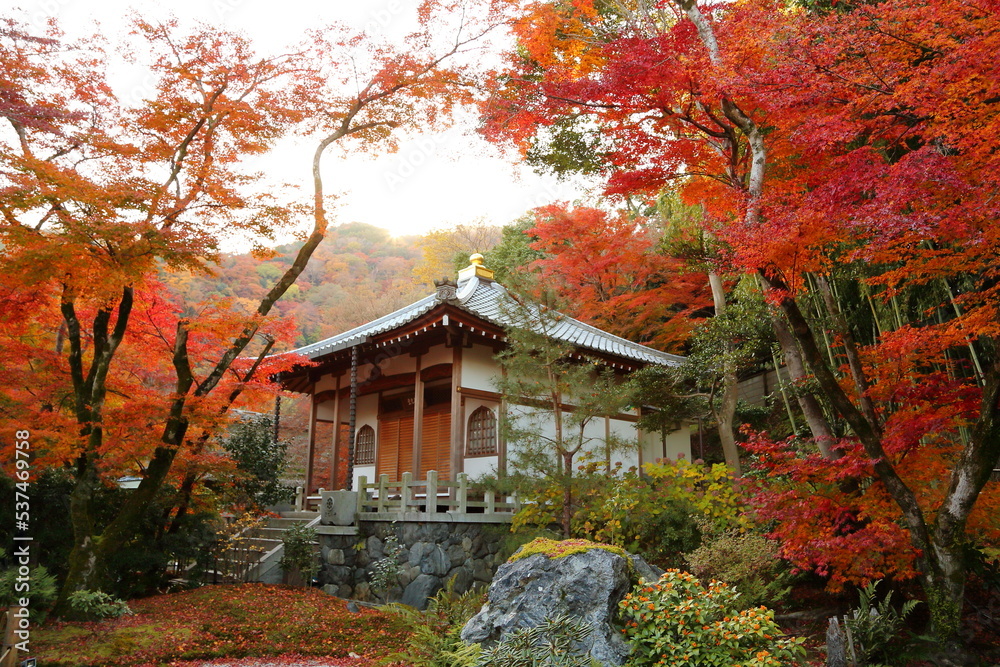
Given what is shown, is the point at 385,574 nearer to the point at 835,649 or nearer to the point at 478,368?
the point at 478,368

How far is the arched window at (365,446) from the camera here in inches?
575

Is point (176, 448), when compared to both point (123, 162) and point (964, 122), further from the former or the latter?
point (964, 122)

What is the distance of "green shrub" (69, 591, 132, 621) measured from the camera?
7.47m

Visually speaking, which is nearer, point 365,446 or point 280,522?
point 280,522

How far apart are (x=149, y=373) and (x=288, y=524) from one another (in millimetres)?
3793

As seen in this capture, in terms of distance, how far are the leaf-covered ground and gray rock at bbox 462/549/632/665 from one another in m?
1.88

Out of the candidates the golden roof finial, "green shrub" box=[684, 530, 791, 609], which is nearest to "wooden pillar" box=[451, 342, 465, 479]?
the golden roof finial

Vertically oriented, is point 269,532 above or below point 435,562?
above

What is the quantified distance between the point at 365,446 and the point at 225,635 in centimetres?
748

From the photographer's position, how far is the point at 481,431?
491 inches

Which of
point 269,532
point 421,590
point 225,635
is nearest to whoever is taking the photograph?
point 225,635

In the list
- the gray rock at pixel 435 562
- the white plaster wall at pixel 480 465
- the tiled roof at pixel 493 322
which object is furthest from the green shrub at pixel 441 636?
the tiled roof at pixel 493 322

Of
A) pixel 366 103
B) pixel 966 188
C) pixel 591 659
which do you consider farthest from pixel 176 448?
pixel 966 188

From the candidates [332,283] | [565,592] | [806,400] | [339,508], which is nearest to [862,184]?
[806,400]
